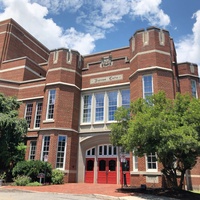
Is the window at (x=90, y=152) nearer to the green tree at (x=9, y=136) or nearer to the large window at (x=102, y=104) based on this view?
the large window at (x=102, y=104)

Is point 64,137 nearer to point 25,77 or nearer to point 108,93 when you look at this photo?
point 108,93

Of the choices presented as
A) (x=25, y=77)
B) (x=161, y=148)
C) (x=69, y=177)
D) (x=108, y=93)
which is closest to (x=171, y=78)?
(x=108, y=93)

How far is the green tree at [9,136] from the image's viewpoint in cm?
1894

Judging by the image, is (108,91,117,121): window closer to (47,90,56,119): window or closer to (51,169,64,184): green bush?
(47,90,56,119): window

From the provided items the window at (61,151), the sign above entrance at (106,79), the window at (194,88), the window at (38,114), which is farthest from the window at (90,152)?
the window at (194,88)

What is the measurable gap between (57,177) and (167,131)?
11.2m

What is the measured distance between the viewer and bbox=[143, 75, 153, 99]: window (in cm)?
1838

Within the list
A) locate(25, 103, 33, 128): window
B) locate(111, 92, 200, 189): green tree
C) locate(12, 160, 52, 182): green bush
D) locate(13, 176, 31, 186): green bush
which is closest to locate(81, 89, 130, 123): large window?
locate(25, 103, 33, 128): window

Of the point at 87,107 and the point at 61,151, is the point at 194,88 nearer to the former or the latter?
the point at 87,107

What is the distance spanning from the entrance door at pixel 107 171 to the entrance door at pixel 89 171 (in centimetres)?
73

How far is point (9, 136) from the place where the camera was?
19516 millimetres

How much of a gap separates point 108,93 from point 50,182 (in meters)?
9.85

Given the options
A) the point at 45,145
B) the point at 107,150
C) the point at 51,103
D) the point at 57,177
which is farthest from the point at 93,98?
the point at 57,177

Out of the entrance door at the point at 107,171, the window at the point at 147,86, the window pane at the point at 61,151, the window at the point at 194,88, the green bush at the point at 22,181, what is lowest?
the green bush at the point at 22,181
